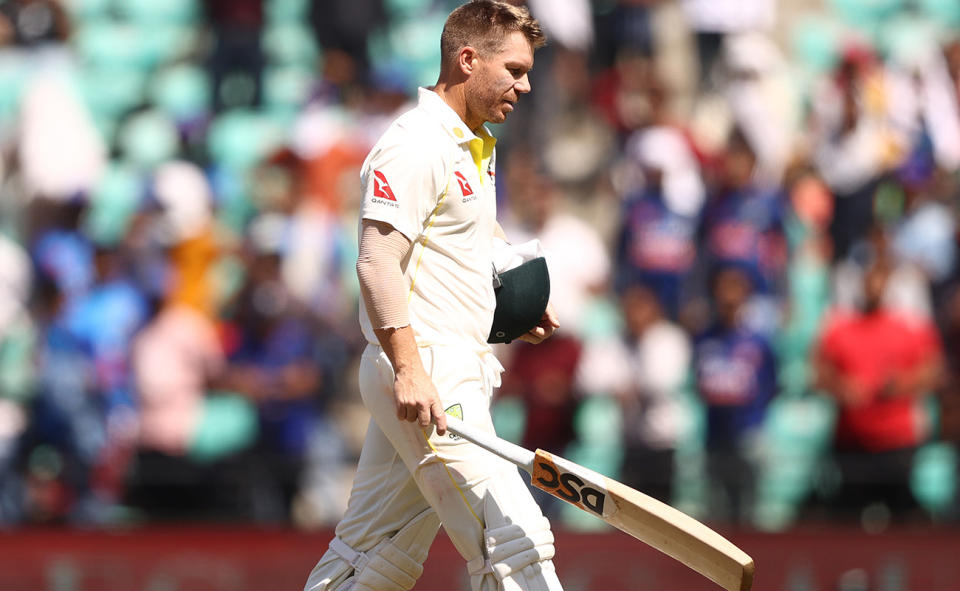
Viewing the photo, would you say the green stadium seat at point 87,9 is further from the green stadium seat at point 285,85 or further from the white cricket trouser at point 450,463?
the white cricket trouser at point 450,463

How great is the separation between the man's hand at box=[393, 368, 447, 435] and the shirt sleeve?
0.40m

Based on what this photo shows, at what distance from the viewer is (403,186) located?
4441mm

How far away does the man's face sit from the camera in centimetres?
464

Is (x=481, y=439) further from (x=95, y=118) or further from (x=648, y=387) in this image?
(x=95, y=118)

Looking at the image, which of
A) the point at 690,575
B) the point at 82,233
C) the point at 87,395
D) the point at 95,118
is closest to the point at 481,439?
the point at 690,575

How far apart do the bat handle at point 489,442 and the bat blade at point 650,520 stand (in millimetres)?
41

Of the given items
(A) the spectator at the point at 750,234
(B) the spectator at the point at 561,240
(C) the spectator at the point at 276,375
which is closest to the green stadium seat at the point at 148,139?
(C) the spectator at the point at 276,375

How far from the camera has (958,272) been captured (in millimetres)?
9695

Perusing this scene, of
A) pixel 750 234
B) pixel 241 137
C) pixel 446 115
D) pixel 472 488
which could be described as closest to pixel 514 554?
pixel 472 488

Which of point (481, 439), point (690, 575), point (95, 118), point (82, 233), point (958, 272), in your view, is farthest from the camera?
point (95, 118)

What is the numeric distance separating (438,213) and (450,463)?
750 mm

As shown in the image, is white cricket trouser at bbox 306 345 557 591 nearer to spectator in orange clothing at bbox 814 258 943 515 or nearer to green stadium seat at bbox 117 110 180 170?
spectator in orange clothing at bbox 814 258 943 515

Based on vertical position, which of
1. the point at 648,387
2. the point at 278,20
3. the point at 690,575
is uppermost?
the point at 278,20

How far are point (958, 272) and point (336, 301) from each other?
13.1 feet
